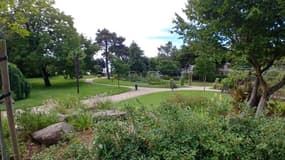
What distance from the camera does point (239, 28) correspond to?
4105mm

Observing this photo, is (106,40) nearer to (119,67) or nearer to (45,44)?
(119,67)

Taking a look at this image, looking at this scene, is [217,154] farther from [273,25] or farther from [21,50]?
[21,50]

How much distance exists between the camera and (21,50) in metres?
16.4

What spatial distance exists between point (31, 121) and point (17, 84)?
33.2 ft

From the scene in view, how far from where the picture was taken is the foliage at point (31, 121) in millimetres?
3299

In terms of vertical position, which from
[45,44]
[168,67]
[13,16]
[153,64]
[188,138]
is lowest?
[188,138]

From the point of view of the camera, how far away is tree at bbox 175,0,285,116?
3802 mm

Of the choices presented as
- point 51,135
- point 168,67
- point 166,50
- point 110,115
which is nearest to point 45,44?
point 168,67

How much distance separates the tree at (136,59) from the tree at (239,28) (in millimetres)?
21336

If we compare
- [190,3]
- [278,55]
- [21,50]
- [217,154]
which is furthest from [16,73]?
[217,154]

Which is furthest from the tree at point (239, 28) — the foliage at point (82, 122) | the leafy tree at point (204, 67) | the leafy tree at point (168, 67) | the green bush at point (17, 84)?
the leafy tree at point (168, 67)

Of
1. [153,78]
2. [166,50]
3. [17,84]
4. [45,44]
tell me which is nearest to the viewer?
[17,84]

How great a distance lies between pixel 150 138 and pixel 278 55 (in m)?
4.10

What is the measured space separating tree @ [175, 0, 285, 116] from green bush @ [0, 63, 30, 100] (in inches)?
398
